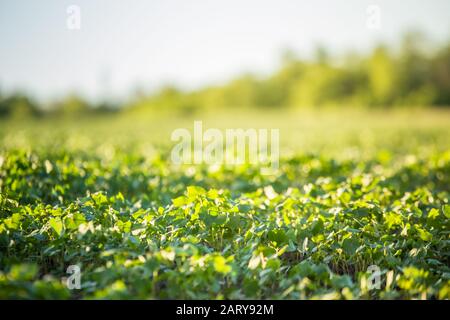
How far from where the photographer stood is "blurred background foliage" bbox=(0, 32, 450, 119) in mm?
44656

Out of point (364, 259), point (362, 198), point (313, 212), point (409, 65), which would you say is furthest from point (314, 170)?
point (409, 65)

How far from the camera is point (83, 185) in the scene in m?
4.34

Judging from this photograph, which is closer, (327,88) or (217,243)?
(217,243)

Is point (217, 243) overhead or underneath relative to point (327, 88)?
underneath

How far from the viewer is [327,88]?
5169 centimetres

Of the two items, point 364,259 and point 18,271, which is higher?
point 18,271

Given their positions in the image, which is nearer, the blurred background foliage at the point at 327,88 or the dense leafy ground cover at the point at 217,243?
the dense leafy ground cover at the point at 217,243

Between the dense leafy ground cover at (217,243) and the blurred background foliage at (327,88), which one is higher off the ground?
the blurred background foliage at (327,88)

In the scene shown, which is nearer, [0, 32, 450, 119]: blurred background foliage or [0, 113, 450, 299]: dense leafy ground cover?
[0, 113, 450, 299]: dense leafy ground cover

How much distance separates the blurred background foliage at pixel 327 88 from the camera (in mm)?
44656

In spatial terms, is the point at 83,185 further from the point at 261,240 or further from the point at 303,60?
the point at 303,60

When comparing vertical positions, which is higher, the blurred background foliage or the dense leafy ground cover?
the blurred background foliage

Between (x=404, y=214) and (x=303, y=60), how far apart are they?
233 feet
